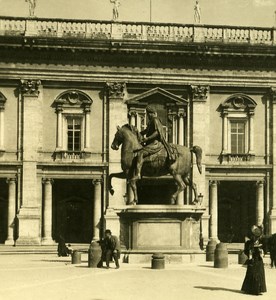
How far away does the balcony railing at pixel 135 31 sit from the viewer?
41562mm

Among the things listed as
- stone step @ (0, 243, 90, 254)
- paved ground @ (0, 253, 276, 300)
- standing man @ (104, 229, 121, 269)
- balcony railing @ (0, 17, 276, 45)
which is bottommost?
stone step @ (0, 243, 90, 254)

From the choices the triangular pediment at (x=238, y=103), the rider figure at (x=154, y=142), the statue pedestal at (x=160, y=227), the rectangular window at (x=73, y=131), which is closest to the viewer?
the statue pedestal at (x=160, y=227)

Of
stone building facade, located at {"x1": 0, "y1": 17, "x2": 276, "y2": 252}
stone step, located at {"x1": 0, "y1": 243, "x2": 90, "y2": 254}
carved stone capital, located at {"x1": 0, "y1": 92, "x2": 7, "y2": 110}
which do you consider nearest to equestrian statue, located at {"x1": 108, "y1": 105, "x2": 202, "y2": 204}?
stone step, located at {"x1": 0, "y1": 243, "x2": 90, "y2": 254}

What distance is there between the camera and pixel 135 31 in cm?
4262

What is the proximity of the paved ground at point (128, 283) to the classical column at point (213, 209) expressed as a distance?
60.9 ft

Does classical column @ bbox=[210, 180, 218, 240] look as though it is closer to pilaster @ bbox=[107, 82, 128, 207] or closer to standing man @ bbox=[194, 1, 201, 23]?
pilaster @ bbox=[107, 82, 128, 207]

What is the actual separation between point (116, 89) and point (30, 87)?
15.7 ft

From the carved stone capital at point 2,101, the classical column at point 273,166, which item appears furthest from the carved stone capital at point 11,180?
the classical column at point 273,166

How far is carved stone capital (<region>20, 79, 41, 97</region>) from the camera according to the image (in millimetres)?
41156

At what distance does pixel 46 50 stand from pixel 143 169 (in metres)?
20.0

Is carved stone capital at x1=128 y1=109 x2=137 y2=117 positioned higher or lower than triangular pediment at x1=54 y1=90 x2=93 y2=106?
lower

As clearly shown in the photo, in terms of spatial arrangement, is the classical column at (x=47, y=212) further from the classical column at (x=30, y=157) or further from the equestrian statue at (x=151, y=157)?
the equestrian statue at (x=151, y=157)

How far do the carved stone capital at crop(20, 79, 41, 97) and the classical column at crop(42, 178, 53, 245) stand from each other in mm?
4821

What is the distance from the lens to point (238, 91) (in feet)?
141
